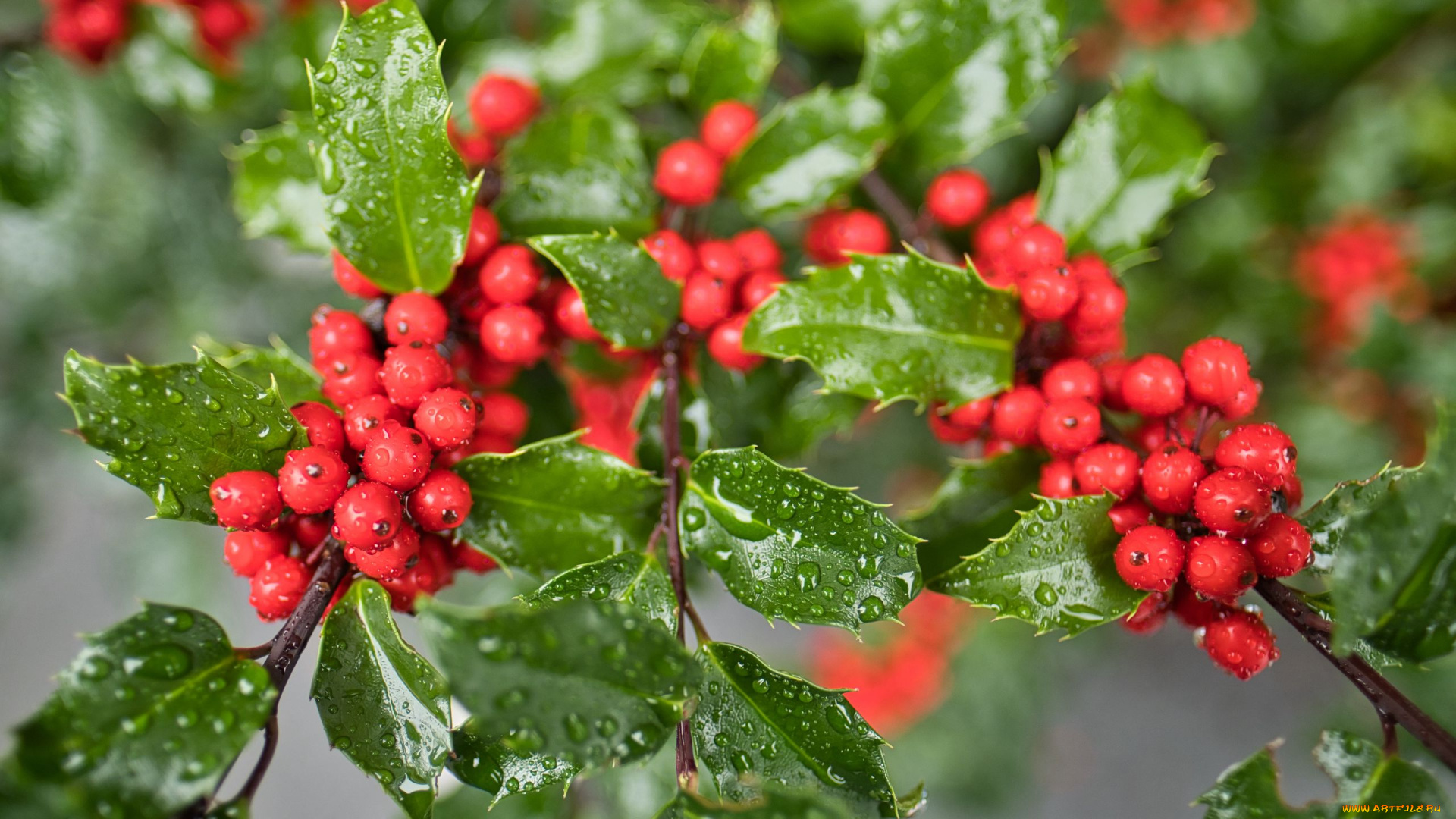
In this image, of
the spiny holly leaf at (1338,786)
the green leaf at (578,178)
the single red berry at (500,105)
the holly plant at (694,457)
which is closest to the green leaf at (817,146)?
the holly plant at (694,457)

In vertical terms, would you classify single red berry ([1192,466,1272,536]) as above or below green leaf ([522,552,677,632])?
above

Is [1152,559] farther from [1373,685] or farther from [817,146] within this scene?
[817,146]

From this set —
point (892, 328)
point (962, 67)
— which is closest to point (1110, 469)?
point (892, 328)

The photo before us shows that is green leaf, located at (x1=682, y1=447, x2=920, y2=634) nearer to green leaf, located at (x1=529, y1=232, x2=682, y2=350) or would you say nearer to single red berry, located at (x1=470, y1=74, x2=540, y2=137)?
green leaf, located at (x1=529, y1=232, x2=682, y2=350)

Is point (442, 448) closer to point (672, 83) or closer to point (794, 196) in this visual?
point (794, 196)

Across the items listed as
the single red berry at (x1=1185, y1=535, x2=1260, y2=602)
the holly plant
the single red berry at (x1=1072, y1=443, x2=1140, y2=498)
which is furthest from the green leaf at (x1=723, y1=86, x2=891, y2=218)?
the single red berry at (x1=1185, y1=535, x2=1260, y2=602)

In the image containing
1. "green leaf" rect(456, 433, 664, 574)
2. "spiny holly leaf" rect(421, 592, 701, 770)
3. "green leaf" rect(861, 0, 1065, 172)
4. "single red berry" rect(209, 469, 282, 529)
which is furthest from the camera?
"green leaf" rect(861, 0, 1065, 172)
